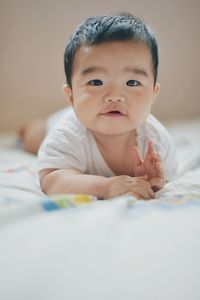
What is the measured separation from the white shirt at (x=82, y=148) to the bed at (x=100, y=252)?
32cm

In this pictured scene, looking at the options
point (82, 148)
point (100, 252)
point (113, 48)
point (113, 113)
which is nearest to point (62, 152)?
point (82, 148)

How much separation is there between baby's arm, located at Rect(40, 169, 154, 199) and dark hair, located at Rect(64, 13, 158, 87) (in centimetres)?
24

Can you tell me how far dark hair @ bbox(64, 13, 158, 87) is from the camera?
839mm

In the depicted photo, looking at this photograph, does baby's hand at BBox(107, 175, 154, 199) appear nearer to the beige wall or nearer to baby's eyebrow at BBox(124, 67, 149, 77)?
baby's eyebrow at BBox(124, 67, 149, 77)

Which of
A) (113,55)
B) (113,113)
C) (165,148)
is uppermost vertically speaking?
(113,55)

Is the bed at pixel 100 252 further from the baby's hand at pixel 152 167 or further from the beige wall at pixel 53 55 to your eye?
the beige wall at pixel 53 55

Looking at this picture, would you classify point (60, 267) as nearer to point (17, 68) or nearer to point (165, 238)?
point (165, 238)

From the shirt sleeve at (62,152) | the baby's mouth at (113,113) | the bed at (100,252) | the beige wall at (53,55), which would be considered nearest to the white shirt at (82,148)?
the shirt sleeve at (62,152)

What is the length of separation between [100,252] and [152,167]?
0.38m

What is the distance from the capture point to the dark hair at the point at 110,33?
2.75 feet

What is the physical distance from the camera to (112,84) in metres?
0.85

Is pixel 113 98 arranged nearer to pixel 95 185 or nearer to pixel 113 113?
pixel 113 113

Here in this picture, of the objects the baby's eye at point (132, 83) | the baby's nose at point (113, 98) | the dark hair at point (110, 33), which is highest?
the dark hair at point (110, 33)

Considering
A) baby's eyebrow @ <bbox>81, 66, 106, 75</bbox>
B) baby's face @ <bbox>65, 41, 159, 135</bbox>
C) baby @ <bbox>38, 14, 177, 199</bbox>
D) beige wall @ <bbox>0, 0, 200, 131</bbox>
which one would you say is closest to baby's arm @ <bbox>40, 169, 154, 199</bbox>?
baby @ <bbox>38, 14, 177, 199</bbox>
